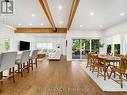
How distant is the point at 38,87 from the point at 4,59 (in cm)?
122

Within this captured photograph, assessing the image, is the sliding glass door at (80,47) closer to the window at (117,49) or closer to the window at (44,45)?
the window at (117,49)

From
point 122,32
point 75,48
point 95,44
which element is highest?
point 122,32

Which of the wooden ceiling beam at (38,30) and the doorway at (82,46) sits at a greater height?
the wooden ceiling beam at (38,30)

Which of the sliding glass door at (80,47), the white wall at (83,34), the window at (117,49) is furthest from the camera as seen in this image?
the sliding glass door at (80,47)

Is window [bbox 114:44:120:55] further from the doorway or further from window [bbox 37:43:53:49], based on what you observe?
window [bbox 37:43:53:49]

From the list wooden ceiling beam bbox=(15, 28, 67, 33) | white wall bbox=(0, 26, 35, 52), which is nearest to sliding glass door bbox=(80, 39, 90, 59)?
wooden ceiling beam bbox=(15, 28, 67, 33)

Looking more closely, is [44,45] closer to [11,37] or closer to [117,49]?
[11,37]

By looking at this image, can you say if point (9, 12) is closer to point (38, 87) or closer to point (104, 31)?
point (38, 87)

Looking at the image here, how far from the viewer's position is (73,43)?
42.3 feet

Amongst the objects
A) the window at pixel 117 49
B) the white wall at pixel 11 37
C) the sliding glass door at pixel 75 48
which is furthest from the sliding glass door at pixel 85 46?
the white wall at pixel 11 37

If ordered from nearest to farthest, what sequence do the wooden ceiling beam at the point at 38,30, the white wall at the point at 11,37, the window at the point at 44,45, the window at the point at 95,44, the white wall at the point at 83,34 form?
the white wall at the point at 11,37, the wooden ceiling beam at the point at 38,30, the white wall at the point at 83,34, the window at the point at 95,44, the window at the point at 44,45

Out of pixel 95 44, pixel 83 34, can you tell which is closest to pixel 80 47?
pixel 83 34

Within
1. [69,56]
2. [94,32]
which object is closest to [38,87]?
[69,56]

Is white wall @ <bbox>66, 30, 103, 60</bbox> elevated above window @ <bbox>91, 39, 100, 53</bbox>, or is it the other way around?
white wall @ <bbox>66, 30, 103, 60</bbox>
